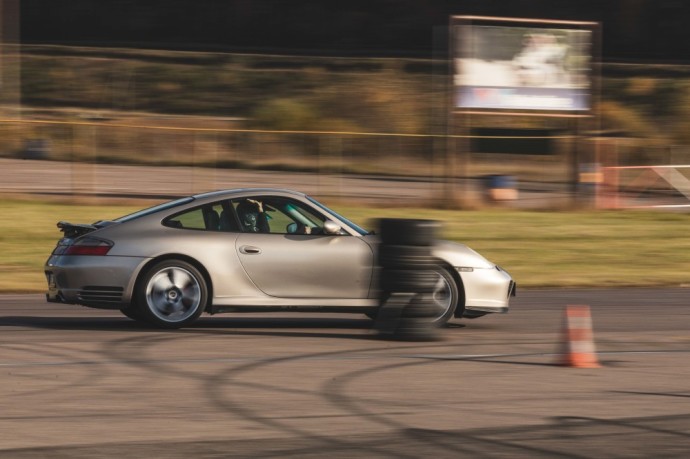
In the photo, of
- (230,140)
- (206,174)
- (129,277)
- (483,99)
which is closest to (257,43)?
(230,140)

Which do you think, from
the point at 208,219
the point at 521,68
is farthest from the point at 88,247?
the point at 521,68

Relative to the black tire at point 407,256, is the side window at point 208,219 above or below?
above

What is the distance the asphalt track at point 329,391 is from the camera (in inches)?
254

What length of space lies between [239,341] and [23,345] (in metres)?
1.77

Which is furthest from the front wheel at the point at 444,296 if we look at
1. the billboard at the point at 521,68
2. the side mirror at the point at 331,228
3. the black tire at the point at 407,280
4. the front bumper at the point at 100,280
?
the billboard at the point at 521,68

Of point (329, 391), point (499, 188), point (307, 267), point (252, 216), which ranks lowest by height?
point (329, 391)

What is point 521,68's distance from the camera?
93.8 feet

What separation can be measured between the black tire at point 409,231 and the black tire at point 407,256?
4cm

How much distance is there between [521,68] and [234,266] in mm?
18854

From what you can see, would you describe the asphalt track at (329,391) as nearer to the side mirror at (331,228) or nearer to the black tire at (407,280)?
the black tire at (407,280)

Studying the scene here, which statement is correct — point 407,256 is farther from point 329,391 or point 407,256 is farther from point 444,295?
point 329,391

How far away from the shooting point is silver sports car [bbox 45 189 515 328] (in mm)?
10789

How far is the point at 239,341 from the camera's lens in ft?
33.8

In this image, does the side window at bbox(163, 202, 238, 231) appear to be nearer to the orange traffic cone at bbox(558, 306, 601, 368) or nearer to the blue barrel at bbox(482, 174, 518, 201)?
the orange traffic cone at bbox(558, 306, 601, 368)
